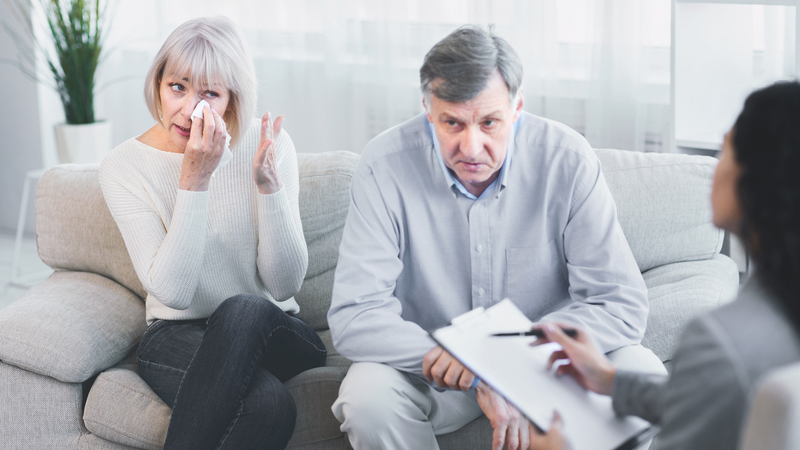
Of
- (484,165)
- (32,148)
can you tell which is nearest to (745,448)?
(484,165)

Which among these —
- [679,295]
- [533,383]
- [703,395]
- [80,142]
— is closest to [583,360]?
[533,383]

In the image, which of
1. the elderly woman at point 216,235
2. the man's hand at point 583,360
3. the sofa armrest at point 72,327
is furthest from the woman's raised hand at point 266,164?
the man's hand at point 583,360

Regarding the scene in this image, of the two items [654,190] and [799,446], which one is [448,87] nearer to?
[654,190]

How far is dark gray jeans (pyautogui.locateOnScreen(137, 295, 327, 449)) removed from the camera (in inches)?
58.3

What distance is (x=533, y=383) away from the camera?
45.6 inches

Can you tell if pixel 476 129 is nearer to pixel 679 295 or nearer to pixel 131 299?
pixel 679 295

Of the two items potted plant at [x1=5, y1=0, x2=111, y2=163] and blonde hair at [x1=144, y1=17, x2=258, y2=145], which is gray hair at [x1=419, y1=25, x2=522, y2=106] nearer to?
blonde hair at [x1=144, y1=17, x2=258, y2=145]

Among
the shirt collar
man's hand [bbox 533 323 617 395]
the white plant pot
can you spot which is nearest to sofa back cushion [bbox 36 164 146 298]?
the shirt collar

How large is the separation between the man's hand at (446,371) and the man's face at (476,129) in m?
0.37

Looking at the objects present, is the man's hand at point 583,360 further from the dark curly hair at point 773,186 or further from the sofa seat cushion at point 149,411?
the sofa seat cushion at point 149,411

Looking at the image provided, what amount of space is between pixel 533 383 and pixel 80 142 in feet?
9.57

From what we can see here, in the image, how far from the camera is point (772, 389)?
2.08ft

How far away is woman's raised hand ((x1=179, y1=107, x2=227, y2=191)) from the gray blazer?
1.19 meters

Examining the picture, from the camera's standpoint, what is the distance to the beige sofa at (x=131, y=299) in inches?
64.6
